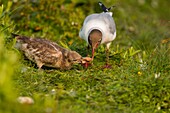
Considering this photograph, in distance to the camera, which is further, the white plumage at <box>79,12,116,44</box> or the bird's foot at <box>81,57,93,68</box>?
the white plumage at <box>79,12,116,44</box>

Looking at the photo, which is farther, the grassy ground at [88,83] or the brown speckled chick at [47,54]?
the brown speckled chick at [47,54]

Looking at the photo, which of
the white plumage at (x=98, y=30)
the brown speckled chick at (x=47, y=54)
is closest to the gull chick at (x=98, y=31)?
the white plumage at (x=98, y=30)

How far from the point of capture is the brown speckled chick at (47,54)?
7.12 meters

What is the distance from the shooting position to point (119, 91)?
6.16 m

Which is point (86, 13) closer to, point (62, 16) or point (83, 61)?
point (62, 16)

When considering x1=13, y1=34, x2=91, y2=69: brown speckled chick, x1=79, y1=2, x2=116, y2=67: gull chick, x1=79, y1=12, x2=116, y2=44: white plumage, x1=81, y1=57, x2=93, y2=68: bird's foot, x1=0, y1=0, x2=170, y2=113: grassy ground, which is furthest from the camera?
x1=79, y1=12, x2=116, y2=44: white plumage

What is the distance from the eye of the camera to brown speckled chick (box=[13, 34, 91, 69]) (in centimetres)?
712

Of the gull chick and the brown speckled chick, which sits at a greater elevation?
the gull chick

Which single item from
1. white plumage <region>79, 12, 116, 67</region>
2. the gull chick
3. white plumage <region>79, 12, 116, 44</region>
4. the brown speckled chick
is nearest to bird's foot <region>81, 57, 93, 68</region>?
the brown speckled chick

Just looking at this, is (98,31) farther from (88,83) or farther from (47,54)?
(88,83)

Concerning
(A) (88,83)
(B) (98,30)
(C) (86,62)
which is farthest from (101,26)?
(A) (88,83)

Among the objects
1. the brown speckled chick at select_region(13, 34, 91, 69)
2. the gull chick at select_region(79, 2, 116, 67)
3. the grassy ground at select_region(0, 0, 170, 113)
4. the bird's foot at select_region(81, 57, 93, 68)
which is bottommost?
the grassy ground at select_region(0, 0, 170, 113)

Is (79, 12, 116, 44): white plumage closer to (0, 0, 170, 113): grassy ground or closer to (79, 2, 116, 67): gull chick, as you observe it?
(79, 2, 116, 67): gull chick

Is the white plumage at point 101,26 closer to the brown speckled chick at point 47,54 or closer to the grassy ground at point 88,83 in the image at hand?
the grassy ground at point 88,83
